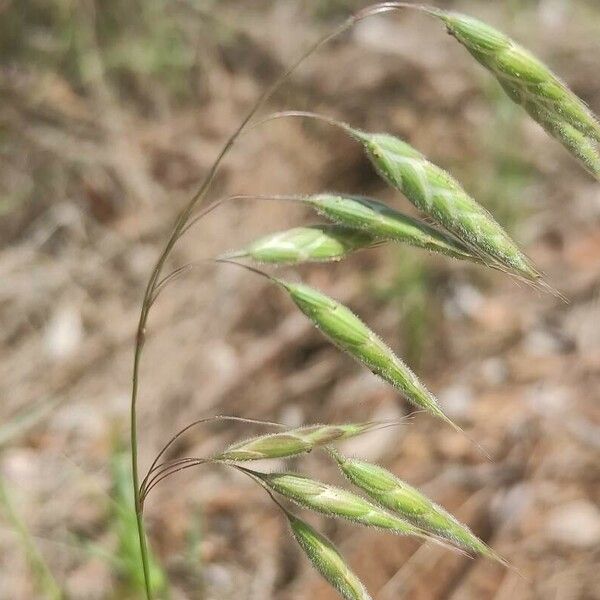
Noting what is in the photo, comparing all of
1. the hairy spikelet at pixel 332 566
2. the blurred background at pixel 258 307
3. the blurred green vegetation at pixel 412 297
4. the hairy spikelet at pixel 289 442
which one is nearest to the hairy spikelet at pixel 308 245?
the hairy spikelet at pixel 289 442

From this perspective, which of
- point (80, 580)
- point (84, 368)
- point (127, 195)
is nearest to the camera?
point (80, 580)

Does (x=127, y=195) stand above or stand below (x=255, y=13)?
below

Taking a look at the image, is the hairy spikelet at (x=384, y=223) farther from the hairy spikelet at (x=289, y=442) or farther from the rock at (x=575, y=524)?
the rock at (x=575, y=524)

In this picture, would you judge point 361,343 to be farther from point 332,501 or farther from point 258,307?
point 258,307

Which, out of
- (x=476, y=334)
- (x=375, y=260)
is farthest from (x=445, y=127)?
(x=476, y=334)

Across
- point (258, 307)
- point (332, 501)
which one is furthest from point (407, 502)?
point (258, 307)

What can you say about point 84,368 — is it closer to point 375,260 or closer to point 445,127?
point 375,260
